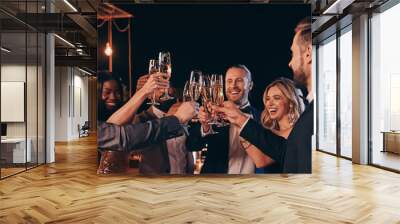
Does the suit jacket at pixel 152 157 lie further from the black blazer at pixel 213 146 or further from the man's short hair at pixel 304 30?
the man's short hair at pixel 304 30

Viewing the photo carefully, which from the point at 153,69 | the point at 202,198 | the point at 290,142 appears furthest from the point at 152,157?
the point at 290,142

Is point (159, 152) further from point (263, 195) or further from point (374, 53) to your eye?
point (374, 53)

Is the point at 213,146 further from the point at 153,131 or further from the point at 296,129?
the point at 296,129

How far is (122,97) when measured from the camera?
658cm

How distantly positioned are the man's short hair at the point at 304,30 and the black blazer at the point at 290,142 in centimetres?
104

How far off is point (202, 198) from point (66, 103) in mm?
13141

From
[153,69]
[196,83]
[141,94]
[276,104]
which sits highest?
[153,69]

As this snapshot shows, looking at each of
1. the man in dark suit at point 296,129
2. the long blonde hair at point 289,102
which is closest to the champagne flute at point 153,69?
the man in dark suit at point 296,129

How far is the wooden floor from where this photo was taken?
4047mm

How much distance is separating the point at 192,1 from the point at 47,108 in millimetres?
4052

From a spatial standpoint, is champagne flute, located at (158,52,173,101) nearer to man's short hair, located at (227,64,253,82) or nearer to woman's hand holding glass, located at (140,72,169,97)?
woman's hand holding glass, located at (140,72,169,97)

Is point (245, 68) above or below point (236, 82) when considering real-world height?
above

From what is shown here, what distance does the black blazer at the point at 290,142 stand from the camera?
21.1 ft

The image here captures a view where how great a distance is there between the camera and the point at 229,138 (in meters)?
6.51
